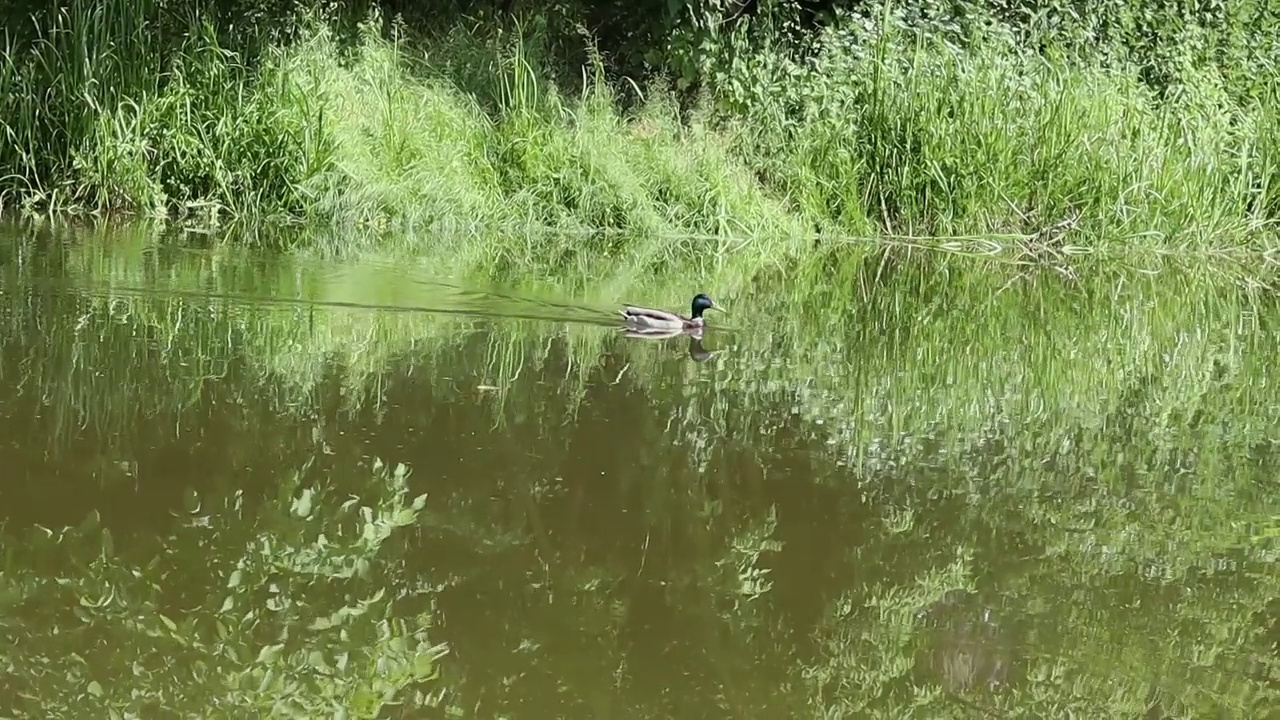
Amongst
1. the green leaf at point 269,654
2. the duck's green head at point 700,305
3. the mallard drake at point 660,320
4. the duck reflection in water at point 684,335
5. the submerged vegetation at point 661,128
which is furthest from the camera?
the submerged vegetation at point 661,128

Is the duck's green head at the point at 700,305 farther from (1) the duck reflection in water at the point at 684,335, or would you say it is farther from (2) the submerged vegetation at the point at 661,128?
(2) the submerged vegetation at the point at 661,128

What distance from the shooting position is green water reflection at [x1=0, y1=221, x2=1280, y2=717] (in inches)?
116

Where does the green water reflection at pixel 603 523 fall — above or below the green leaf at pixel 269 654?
above

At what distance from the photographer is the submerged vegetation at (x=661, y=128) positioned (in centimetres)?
977

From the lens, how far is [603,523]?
368 cm

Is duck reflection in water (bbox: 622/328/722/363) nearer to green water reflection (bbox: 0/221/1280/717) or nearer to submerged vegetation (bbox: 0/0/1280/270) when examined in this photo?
green water reflection (bbox: 0/221/1280/717)

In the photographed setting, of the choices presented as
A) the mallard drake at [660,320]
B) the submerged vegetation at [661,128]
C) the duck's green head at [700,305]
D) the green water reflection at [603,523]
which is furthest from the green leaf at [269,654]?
the submerged vegetation at [661,128]

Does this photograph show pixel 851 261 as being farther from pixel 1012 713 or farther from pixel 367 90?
pixel 1012 713

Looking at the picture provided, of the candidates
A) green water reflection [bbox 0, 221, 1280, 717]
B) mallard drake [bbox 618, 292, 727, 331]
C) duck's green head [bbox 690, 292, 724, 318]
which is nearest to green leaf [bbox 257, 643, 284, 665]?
green water reflection [bbox 0, 221, 1280, 717]

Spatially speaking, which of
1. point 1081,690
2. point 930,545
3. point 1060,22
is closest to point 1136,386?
point 930,545

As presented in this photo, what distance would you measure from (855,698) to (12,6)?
986cm

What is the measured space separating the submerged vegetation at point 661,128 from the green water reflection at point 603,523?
349cm

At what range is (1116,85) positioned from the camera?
39.7 ft

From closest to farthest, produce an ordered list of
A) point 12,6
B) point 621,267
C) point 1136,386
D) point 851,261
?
point 1136,386 < point 621,267 < point 851,261 < point 12,6
